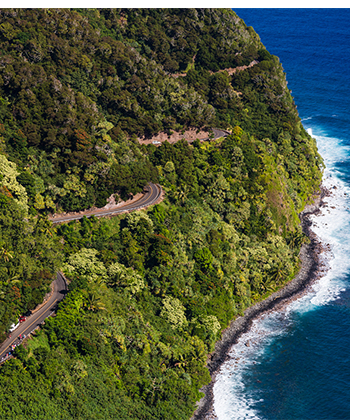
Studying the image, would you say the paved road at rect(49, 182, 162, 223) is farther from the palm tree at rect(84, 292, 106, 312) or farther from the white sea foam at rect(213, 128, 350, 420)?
the white sea foam at rect(213, 128, 350, 420)

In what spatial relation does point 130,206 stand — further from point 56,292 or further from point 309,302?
point 309,302

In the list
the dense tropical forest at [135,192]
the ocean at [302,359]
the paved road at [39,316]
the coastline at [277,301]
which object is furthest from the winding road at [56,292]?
the ocean at [302,359]

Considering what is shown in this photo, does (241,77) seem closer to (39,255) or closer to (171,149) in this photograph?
(171,149)

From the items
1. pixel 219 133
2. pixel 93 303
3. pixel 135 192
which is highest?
pixel 219 133

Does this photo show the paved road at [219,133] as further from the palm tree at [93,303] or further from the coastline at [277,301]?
the palm tree at [93,303]

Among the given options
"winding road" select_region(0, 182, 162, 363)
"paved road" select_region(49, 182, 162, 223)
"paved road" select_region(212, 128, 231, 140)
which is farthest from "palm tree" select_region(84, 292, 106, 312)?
"paved road" select_region(212, 128, 231, 140)

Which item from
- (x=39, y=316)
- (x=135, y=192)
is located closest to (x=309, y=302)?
(x=135, y=192)

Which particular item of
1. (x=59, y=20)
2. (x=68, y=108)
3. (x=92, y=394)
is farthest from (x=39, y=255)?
(x=59, y=20)
